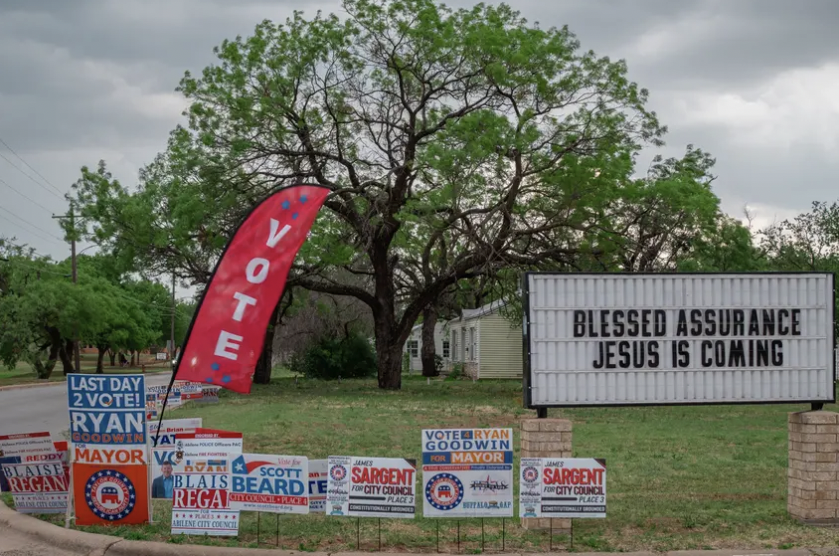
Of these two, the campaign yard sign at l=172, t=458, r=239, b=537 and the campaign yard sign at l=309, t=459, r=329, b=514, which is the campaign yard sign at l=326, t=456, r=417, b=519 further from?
the campaign yard sign at l=172, t=458, r=239, b=537

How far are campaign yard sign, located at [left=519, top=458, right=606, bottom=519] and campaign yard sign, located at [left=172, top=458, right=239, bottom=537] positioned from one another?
9.90ft

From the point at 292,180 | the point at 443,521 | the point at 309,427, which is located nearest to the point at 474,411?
the point at 309,427

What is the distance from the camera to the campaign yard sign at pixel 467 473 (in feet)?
30.6

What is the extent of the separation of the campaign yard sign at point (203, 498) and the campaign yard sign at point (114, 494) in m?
0.64

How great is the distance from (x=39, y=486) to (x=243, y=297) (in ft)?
11.8

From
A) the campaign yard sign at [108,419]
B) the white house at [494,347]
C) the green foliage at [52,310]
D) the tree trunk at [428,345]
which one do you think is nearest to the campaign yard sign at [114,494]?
the campaign yard sign at [108,419]

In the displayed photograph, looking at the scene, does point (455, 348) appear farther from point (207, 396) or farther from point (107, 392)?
point (107, 392)

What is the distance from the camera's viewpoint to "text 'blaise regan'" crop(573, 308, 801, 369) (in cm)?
1040

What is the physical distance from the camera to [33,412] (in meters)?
A: 27.6

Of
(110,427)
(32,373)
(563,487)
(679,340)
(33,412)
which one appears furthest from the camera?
(32,373)

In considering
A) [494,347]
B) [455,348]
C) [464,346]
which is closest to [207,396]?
[494,347]

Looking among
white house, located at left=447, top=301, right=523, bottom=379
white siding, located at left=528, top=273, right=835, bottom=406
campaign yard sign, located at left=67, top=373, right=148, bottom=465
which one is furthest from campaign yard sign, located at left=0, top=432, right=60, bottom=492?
white house, located at left=447, top=301, right=523, bottom=379

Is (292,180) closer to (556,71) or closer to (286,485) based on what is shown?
(556,71)

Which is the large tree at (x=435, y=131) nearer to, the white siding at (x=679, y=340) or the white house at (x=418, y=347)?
the white siding at (x=679, y=340)
